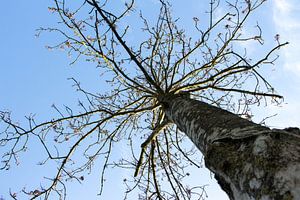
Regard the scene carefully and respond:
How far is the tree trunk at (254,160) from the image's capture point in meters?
1.40

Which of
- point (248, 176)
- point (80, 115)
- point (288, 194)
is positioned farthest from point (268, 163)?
point (80, 115)

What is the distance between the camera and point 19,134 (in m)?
5.21

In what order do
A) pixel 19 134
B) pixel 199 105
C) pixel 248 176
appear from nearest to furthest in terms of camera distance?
pixel 248 176
pixel 199 105
pixel 19 134

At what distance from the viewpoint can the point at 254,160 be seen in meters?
1.63

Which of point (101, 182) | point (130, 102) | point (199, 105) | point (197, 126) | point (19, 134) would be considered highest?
point (130, 102)

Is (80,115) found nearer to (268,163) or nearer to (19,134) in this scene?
(19,134)

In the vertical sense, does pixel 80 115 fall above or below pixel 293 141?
above

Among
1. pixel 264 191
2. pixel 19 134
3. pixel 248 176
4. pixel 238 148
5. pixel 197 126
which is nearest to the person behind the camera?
pixel 264 191

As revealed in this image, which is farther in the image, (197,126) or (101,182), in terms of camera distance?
(101,182)

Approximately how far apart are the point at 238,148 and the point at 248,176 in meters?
0.26

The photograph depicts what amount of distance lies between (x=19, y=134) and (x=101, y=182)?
142 centimetres

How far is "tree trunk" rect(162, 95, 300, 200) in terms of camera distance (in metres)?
1.40

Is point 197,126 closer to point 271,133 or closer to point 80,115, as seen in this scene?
point 271,133

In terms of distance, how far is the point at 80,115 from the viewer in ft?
17.9
